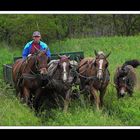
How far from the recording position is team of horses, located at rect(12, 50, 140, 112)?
12.0 metres

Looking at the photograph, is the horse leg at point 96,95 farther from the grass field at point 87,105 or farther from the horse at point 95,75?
the grass field at point 87,105

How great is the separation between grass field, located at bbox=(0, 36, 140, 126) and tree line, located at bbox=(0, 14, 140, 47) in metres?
0.15

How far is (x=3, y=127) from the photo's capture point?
1177 centimetres

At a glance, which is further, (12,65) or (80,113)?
(12,65)

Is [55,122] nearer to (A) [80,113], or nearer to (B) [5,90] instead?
(A) [80,113]

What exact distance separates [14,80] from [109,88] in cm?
181

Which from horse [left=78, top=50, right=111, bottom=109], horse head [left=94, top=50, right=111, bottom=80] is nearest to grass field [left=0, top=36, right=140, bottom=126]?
horse [left=78, top=50, right=111, bottom=109]

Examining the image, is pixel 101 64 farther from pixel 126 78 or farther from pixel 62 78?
pixel 126 78

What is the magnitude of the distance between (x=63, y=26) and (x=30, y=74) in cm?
138

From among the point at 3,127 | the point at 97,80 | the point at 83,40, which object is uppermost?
the point at 83,40

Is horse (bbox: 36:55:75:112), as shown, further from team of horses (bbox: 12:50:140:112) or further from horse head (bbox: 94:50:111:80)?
horse head (bbox: 94:50:111:80)

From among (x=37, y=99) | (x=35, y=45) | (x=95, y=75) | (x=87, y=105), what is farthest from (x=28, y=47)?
(x=87, y=105)

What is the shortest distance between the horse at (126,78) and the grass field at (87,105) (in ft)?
0.32
